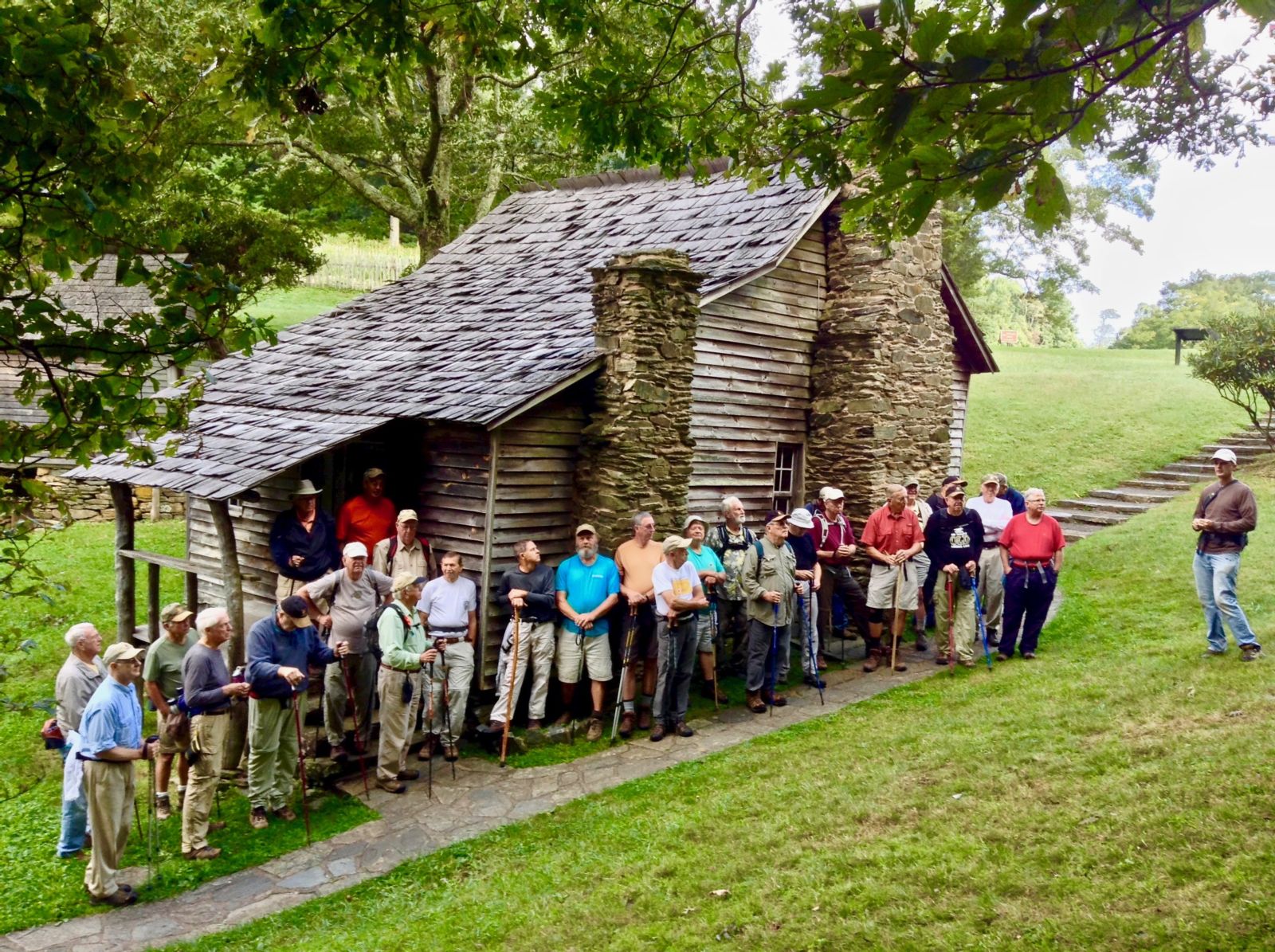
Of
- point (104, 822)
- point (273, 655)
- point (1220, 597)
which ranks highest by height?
point (1220, 597)

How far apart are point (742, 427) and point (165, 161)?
29.7 feet

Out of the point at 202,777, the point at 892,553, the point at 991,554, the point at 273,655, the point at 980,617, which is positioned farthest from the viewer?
the point at 892,553

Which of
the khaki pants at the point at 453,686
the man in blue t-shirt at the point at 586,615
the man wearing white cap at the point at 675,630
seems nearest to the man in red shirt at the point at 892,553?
the man wearing white cap at the point at 675,630

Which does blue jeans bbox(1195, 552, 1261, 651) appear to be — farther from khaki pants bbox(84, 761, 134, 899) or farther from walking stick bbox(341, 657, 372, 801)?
khaki pants bbox(84, 761, 134, 899)

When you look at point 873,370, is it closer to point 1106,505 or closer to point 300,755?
point 300,755

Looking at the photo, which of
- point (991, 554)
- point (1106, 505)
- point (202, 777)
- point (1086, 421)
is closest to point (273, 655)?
point (202, 777)

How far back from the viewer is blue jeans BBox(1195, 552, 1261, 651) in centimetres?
973

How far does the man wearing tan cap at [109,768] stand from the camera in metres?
7.84

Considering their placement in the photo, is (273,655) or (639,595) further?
(639,595)

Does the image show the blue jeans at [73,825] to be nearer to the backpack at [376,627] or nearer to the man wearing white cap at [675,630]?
the backpack at [376,627]

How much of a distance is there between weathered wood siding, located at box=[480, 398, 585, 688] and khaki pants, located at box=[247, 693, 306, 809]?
218 cm

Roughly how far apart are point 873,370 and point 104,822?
10.1 m

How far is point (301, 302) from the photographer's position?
41812mm

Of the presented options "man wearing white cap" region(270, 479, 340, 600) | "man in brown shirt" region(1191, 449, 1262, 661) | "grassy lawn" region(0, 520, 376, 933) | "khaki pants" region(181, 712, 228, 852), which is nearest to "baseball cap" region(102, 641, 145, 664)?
"grassy lawn" region(0, 520, 376, 933)
